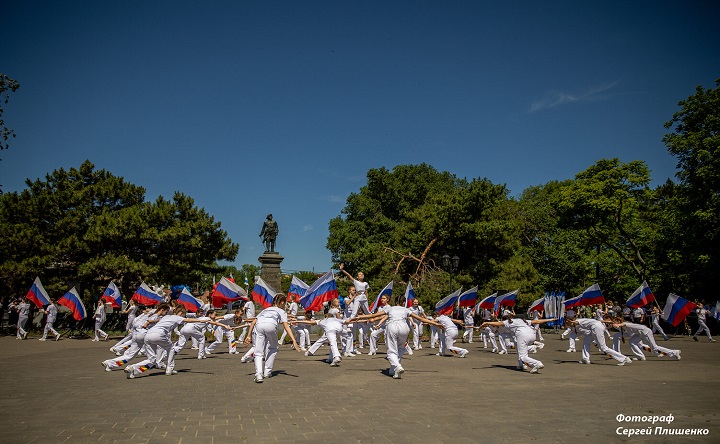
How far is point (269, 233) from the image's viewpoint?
103ft

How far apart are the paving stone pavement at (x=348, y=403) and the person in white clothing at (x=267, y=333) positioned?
1.09 ft

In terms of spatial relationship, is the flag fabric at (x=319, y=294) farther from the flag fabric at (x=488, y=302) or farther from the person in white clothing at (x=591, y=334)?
the person in white clothing at (x=591, y=334)

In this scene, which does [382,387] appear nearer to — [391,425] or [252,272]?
[391,425]

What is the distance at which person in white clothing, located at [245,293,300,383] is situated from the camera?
9.80 meters

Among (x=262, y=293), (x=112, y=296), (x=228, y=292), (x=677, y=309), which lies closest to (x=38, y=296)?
(x=112, y=296)

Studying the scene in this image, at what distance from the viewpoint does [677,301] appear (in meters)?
18.9

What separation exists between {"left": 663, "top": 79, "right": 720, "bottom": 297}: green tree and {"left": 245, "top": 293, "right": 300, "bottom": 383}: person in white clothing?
27.1 m

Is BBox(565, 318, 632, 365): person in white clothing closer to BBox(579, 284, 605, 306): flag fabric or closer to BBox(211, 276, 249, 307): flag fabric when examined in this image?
BBox(579, 284, 605, 306): flag fabric

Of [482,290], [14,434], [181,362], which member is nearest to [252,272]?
[482,290]

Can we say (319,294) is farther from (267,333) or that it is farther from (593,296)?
(593,296)

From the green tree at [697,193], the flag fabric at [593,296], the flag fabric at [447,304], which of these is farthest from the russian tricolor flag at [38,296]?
the green tree at [697,193]

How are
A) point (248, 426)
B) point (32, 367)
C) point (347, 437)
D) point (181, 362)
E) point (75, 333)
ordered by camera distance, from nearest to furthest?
point (347, 437) < point (248, 426) < point (32, 367) < point (181, 362) < point (75, 333)

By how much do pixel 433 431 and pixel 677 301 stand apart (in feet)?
57.5

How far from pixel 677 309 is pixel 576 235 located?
81.1ft
